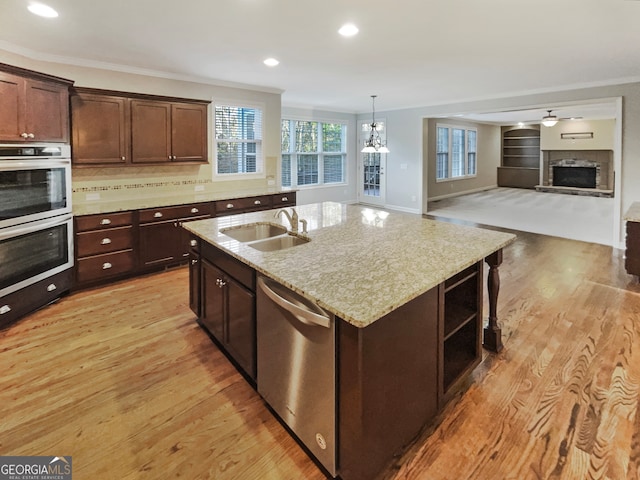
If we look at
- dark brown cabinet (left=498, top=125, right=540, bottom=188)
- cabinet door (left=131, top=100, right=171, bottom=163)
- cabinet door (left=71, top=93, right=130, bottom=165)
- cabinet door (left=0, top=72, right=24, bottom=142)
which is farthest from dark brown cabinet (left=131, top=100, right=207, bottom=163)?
dark brown cabinet (left=498, top=125, right=540, bottom=188)

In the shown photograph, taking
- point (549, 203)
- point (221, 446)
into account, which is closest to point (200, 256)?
point (221, 446)

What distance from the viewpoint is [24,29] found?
3133 mm

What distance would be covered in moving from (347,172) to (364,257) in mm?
7550

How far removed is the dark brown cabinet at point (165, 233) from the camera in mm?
4191

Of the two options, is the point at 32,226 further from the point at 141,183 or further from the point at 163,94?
the point at 163,94

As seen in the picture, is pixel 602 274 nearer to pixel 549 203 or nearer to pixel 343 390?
pixel 343 390

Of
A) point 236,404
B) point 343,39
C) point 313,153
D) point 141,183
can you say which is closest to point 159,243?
point 141,183

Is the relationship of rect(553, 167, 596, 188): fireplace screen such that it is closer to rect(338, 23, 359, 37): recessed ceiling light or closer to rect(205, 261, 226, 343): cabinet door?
rect(338, 23, 359, 37): recessed ceiling light

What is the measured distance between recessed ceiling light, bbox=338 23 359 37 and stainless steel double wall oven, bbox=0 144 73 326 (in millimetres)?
2817

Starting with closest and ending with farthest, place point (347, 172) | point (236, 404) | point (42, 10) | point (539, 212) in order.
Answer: point (236, 404) → point (42, 10) → point (539, 212) → point (347, 172)

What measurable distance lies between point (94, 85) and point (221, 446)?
416 centimetres

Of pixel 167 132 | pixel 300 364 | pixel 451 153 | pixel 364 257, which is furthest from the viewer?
pixel 451 153

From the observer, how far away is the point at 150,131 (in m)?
4.36

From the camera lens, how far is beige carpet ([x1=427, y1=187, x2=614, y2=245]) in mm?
6770
